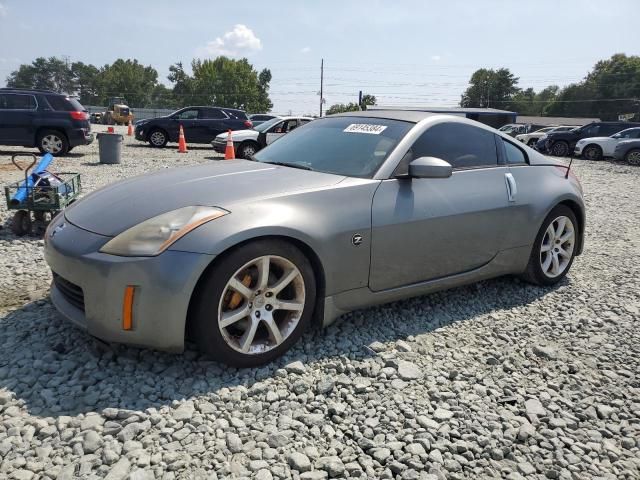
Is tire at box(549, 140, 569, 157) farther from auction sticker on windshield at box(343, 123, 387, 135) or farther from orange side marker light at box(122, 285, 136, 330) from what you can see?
orange side marker light at box(122, 285, 136, 330)

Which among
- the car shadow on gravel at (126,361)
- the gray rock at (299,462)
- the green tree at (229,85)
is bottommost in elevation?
the gray rock at (299,462)

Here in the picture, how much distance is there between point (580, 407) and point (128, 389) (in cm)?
231

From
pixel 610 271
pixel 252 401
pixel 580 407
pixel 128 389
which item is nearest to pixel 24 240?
pixel 128 389

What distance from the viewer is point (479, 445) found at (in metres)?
2.33

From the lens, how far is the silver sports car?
259 cm

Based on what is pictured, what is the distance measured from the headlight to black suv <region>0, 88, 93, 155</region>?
12.1 m

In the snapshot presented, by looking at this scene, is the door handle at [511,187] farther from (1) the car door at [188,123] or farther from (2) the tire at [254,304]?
(1) the car door at [188,123]

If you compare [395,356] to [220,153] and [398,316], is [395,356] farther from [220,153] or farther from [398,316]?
[220,153]

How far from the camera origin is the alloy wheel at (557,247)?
435cm

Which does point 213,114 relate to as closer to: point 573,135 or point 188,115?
point 188,115

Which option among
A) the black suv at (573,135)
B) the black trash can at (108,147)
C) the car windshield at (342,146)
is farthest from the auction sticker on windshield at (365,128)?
the black suv at (573,135)

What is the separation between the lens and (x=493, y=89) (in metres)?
102

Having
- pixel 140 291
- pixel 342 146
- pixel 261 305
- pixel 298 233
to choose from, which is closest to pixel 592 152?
pixel 342 146

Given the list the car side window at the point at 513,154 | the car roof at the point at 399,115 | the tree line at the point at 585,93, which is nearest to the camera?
the car roof at the point at 399,115
